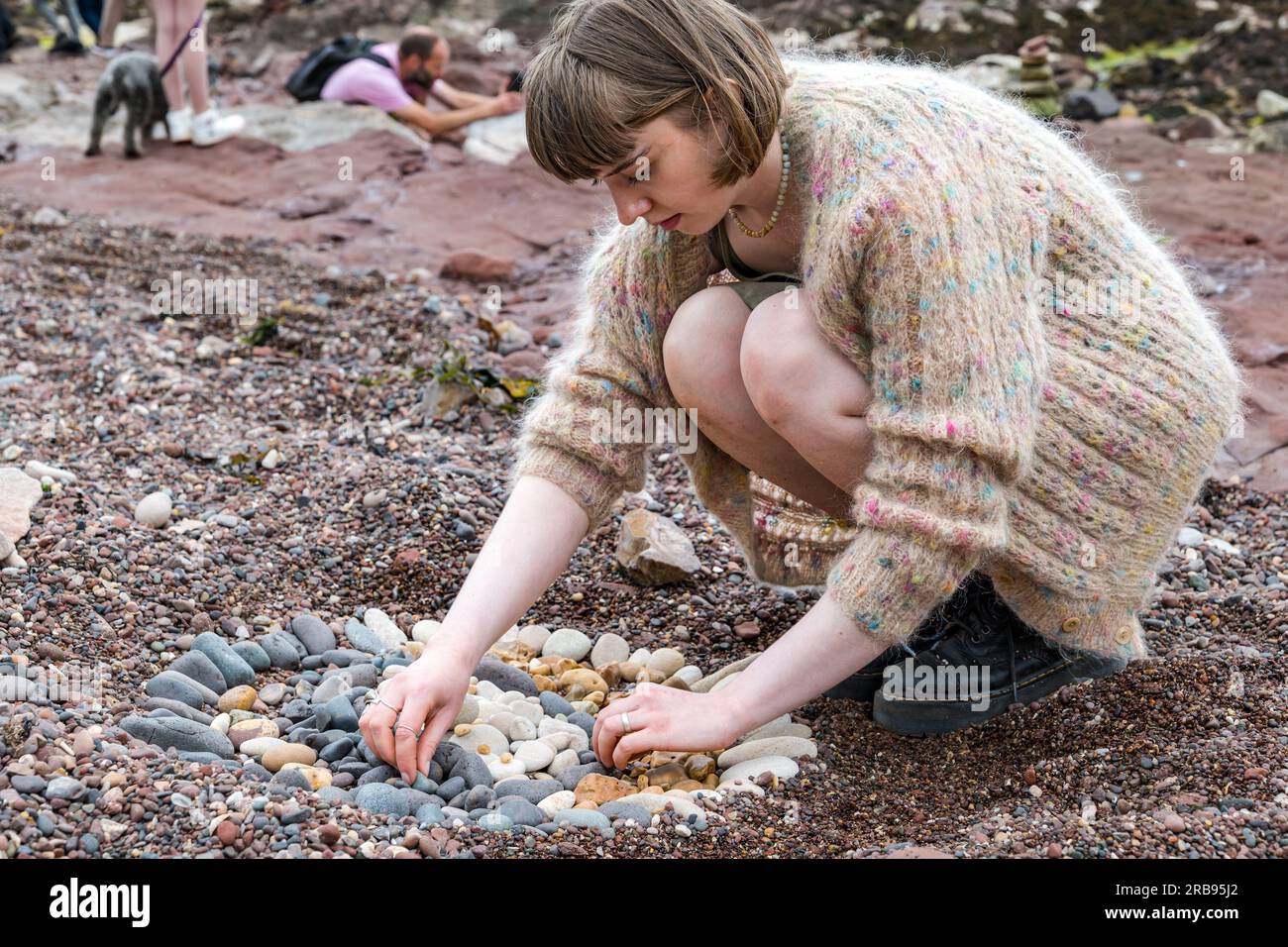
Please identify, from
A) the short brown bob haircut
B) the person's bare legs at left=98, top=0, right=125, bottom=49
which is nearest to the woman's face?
the short brown bob haircut

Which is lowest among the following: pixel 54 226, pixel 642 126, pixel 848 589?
pixel 54 226

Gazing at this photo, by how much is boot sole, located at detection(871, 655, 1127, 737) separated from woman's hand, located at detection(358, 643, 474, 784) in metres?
0.71

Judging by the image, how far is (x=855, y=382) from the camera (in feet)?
6.48

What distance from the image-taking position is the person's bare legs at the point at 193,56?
6.23 m

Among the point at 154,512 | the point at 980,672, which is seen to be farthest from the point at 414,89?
the point at 980,672

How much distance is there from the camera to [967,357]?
1802 millimetres

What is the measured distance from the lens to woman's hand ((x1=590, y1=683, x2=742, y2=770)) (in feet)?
6.38

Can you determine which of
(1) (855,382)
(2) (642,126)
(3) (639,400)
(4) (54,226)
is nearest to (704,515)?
(3) (639,400)

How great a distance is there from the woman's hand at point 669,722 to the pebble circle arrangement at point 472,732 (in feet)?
0.25

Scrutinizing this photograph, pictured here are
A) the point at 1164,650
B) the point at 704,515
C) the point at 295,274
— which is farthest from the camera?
the point at 295,274

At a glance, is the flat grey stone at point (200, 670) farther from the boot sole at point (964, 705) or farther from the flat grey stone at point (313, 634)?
the boot sole at point (964, 705)

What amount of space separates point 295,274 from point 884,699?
3.10 meters

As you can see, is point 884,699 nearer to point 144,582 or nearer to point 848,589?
point 848,589

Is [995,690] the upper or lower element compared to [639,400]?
lower
